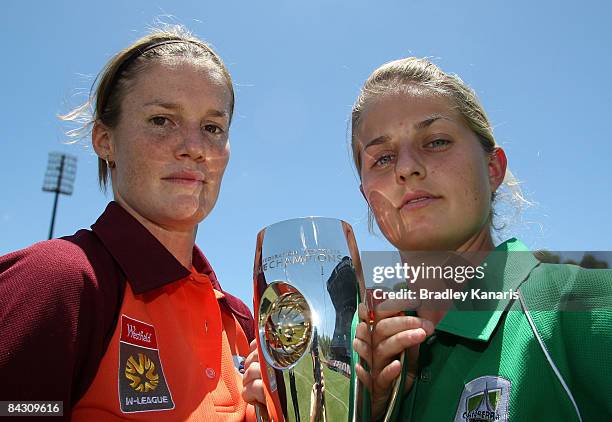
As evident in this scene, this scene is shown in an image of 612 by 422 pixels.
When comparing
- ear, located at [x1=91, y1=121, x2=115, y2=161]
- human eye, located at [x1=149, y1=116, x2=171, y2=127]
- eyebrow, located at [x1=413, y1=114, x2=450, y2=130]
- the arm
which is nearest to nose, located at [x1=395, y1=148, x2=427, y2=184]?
eyebrow, located at [x1=413, y1=114, x2=450, y2=130]

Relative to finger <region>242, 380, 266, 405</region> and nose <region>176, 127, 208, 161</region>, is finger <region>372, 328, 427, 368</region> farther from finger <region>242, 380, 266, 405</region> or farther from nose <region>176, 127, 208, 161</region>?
nose <region>176, 127, 208, 161</region>

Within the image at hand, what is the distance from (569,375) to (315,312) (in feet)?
2.01

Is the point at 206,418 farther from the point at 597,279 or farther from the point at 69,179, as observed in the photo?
the point at 69,179

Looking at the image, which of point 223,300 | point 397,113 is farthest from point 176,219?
point 397,113

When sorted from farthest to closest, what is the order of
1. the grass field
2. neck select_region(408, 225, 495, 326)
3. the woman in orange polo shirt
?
1. neck select_region(408, 225, 495, 326)
2. the woman in orange polo shirt
3. the grass field

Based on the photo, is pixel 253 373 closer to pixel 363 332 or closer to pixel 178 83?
pixel 363 332

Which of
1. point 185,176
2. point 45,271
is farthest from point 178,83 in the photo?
point 45,271

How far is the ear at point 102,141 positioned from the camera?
204 centimetres

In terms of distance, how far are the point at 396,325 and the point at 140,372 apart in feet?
2.35

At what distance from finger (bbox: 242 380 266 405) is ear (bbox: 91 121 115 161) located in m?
1.18

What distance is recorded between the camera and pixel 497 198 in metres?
2.20

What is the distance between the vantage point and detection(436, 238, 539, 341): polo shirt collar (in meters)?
1.37

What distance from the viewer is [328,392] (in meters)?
1.05

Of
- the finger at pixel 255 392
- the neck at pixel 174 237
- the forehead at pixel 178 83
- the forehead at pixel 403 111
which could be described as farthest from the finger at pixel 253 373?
the forehead at pixel 178 83
